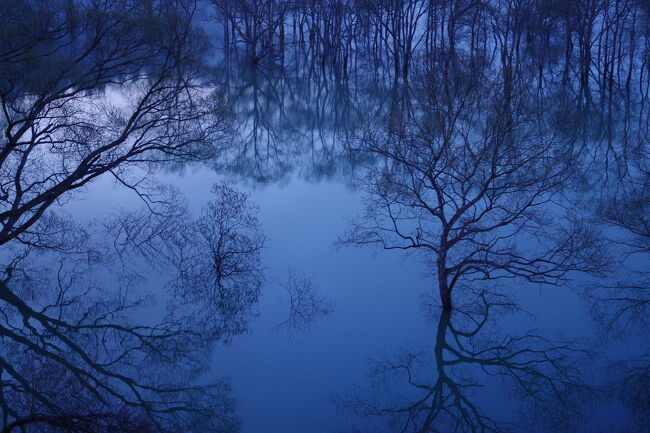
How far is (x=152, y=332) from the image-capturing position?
6785 mm

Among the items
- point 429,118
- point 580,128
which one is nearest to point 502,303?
point 429,118

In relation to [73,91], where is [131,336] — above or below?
below

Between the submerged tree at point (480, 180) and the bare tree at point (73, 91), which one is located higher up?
the bare tree at point (73, 91)

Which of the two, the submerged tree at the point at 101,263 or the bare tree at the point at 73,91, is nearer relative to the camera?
the submerged tree at the point at 101,263

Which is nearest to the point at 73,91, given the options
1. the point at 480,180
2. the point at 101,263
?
the point at 101,263

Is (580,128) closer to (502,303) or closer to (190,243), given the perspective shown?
(502,303)

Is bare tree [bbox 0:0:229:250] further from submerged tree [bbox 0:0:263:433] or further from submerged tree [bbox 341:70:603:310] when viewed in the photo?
submerged tree [bbox 341:70:603:310]

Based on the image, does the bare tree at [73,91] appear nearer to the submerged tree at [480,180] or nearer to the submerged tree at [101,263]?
the submerged tree at [101,263]

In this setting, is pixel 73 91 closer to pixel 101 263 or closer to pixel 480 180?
pixel 101 263

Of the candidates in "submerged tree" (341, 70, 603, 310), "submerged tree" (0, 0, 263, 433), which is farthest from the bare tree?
"submerged tree" (341, 70, 603, 310)

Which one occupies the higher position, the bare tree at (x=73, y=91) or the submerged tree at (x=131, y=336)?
the bare tree at (x=73, y=91)

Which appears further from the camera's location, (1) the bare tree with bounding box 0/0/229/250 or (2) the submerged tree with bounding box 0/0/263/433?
(1) the bare tree with bounding box 0/0/229/250

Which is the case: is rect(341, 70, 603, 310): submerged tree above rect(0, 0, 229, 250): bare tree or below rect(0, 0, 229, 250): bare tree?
below

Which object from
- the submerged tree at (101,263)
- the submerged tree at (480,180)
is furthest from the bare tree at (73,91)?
the submerged tree at (480,180)
